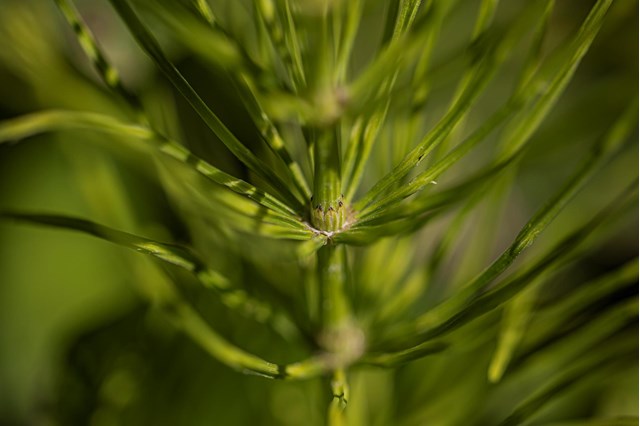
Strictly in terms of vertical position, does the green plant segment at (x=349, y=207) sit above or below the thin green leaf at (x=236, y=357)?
above

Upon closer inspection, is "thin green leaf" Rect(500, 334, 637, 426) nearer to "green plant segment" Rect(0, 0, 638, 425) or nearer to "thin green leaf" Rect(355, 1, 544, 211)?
"green plant segment" Rect(0, 0, 638, 425)

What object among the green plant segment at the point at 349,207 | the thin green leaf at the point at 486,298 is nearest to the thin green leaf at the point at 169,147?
→ the green plant segment at the point at 349,207

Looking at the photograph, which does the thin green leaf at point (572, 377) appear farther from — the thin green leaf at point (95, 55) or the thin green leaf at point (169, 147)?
the thin green leaf at point (95, 55)

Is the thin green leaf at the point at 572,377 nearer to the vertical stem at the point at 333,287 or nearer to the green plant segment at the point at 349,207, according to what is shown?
the green plant segment at the point at 349,207

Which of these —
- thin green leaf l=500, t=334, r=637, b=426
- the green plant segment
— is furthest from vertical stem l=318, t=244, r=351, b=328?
thin green leaf l=500, t=334, r=637, b=426

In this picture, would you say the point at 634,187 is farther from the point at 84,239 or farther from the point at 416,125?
the point at 84,239

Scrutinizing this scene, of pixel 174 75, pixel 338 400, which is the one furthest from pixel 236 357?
pixel 174 75

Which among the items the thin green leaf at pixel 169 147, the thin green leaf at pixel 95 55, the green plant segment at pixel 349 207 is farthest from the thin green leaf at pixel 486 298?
the thin green leaf at pixel 95 55

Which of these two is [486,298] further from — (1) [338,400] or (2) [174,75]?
(2) [174,75]

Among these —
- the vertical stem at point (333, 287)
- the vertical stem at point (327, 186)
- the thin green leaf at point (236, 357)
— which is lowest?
the thin green leaf at point (236, 357)

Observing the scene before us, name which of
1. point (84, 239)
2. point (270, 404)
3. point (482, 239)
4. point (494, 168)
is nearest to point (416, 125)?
point (494, 168)
